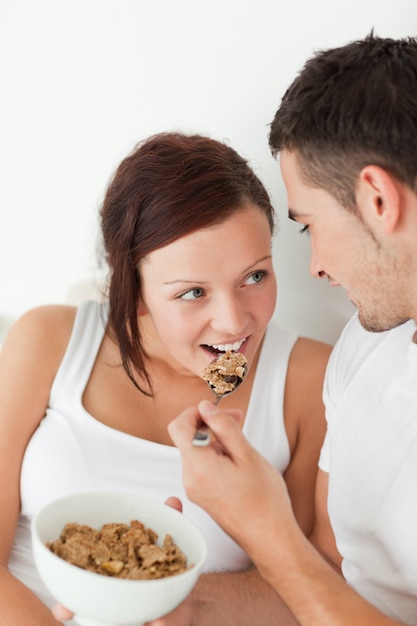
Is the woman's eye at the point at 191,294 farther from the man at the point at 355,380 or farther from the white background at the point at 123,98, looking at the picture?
the white background at the point at 123,98

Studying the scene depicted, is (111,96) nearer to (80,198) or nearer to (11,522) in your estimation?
(80,198)

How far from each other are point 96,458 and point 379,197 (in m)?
0.91

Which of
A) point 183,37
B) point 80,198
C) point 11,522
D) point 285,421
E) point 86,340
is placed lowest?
point 11,522

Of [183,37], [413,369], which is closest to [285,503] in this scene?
[413,369]

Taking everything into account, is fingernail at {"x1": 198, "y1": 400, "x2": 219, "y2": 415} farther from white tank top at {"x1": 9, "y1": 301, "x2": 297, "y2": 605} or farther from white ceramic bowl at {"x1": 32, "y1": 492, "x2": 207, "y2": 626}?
white tank top at {"x1": 9, "y1": 301, "x2": 297, "y2": 605}

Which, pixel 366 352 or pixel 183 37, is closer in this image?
pixel 366 352

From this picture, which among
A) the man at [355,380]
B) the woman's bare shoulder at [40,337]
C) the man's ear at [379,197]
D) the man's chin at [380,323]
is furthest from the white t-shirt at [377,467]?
the woman's bare shoulder at [40,337]

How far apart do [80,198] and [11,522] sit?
1.02 m

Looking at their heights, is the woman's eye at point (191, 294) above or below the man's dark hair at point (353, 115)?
below

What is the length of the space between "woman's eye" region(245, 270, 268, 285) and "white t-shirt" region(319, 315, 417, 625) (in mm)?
244

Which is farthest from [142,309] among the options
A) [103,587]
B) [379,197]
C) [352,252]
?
[103,587]

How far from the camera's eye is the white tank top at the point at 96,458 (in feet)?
5.83

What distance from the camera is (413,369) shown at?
60.0 inches

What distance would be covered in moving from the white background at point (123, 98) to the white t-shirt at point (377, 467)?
1.46ft
